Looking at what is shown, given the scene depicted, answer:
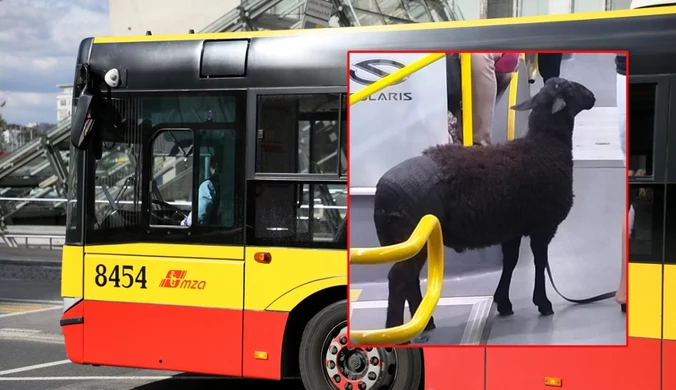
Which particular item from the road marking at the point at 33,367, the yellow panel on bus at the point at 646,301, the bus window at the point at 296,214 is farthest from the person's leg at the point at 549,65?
the road marking at the point at 33,367

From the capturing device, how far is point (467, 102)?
496cm

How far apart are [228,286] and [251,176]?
90 centimetres

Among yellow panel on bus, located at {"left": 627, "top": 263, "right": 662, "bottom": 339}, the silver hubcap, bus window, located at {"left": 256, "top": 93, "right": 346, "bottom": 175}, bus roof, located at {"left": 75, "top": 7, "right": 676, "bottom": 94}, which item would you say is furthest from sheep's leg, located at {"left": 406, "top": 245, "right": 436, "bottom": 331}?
bus roof, located at {"left": 75, "top": 7, "right": 676, "bottom": 94}

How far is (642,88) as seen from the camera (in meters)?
5.50

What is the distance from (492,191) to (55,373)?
5661 millimetres

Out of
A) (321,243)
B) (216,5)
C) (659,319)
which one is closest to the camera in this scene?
(659,319)

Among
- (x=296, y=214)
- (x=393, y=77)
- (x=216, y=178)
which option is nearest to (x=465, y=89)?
(x=393, y=77)

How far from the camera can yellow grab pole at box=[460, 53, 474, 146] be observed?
4938mm

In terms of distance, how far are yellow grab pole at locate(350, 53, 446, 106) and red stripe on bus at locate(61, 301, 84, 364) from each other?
11.4 feet

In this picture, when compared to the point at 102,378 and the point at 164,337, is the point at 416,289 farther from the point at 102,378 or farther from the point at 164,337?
the point at 102,378

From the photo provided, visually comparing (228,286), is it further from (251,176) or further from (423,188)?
(423,188)

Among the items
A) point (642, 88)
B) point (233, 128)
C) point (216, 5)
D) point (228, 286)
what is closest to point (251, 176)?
point (233, 128)

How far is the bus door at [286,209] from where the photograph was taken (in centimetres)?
630

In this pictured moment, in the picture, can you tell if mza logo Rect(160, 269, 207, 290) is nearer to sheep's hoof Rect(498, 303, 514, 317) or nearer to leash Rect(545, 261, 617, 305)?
sheep's hoof Rect(498, 303, 514, 317)
